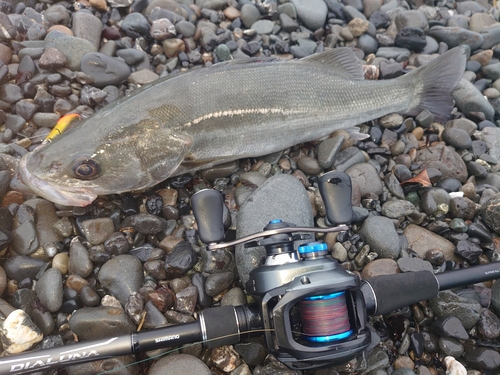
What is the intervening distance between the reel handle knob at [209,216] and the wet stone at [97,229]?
1134 millimetres

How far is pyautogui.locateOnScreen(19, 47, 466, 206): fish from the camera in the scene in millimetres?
2771

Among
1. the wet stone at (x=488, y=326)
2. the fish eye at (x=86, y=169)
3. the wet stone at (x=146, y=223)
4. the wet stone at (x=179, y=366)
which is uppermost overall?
the fish eye at (x=86, y=169)

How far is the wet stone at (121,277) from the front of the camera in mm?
2770

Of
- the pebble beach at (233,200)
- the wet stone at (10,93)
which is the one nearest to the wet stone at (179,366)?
the pebble beach at (233,200)

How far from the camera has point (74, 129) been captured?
2.87m

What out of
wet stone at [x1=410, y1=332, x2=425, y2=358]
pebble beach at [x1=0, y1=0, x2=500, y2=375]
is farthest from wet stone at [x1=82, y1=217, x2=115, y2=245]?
wet stone at [x1=410, y1=332, x2=425, y2=358]

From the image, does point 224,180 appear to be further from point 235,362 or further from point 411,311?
point 411,311

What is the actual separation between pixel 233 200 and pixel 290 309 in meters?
1.51

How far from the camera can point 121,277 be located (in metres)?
2.79

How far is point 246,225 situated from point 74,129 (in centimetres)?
164

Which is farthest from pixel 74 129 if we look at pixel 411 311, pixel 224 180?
pixel 411 311

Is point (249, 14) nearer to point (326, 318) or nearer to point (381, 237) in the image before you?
point (381, 237)

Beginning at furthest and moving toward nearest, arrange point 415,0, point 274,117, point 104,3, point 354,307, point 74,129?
point 415,0 → point 104,3 → point 274,117 → point 74,129 → point 354,307

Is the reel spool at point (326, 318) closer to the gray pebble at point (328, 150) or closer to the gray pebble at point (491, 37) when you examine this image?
the gray pebble at point (328, 150)
